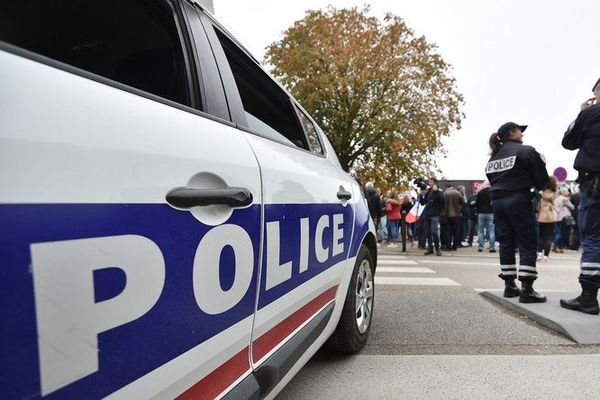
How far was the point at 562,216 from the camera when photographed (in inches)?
432

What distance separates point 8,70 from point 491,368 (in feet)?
8.70

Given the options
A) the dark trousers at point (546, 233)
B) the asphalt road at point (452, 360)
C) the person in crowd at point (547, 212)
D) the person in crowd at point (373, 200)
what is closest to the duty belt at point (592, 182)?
the asphalt road at point (452, 360)

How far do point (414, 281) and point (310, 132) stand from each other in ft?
11.7

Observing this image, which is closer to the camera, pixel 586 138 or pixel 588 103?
pixel 586 138

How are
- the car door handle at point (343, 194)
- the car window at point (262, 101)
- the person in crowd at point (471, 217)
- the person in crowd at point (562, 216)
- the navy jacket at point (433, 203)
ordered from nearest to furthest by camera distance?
the car window at point (262, 101)
the car door handle at point (343, 194)
the navy jacket at point (433, 203)
the person in crowd at point (562, 216)
the person in crowd at point (471, 217)

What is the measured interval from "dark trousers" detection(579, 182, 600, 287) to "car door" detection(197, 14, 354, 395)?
2099 mm

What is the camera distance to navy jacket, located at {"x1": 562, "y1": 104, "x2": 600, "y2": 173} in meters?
3.14

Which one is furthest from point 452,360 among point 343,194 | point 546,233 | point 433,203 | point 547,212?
point 546,233

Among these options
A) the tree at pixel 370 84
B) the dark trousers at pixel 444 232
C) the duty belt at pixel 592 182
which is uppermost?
the tree at pixel 370 84

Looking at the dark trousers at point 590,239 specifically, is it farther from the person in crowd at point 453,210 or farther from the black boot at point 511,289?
the person in crowd at point 453,210

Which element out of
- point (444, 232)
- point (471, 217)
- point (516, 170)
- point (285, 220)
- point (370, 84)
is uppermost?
point (370, 84)

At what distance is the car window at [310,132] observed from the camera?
2.47m

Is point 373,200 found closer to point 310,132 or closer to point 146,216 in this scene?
point 310,132

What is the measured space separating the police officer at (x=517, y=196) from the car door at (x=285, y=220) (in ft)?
6.69
